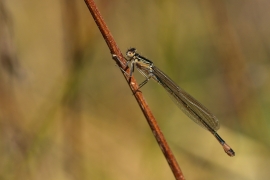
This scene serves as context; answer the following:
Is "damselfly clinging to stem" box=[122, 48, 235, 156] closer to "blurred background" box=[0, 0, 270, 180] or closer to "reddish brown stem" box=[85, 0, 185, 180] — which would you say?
"blurred background" box=[0, 0, 270, 180]

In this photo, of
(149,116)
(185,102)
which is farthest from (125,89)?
(149,116)

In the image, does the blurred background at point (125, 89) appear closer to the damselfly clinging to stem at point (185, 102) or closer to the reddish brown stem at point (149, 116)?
the damselfly clinging to stem at point (185, 102)

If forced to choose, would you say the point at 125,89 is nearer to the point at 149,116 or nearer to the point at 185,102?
the point at 185,102

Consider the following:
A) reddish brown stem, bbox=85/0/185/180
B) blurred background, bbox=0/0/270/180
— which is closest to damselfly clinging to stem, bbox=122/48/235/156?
blurred background, bbox=0/0/270/180

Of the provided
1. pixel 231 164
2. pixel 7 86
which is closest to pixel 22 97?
pixel 7 86

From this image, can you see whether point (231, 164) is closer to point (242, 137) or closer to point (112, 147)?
point (242, 137)

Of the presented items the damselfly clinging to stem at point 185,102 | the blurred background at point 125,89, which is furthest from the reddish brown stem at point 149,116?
the blurred background at point 125,89

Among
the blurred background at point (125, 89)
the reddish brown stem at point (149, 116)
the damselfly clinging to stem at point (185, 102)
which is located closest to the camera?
the reddish brown stem at point (149, 116)

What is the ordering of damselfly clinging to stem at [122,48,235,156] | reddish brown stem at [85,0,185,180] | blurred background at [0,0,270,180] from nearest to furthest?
reddish brown stem at [85,0,185,180] → damselfly clinging to stem at [122,48,235,156] → blurred background at [0,0,270,180]
